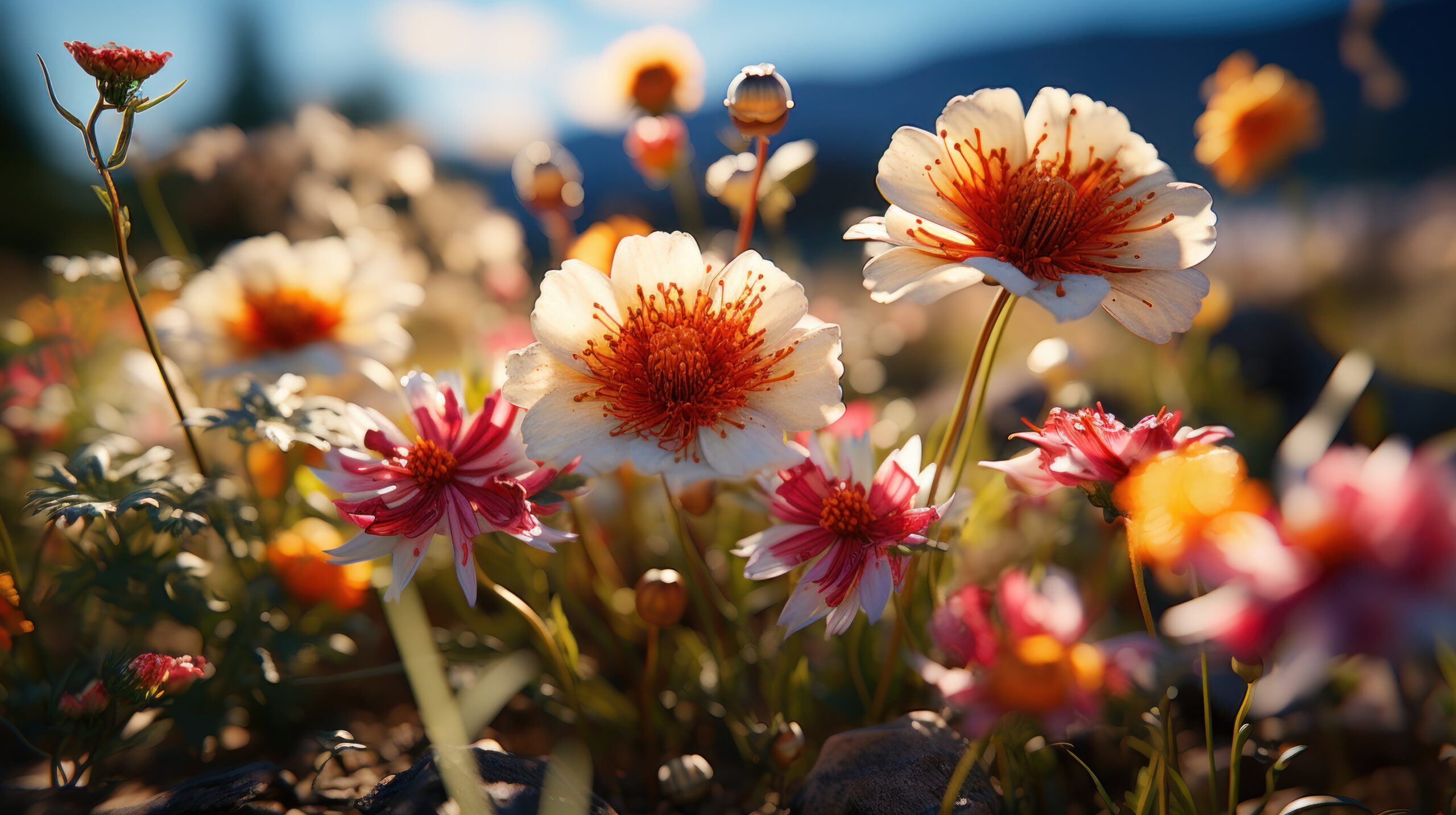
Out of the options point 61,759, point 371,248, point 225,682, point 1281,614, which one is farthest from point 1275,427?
point 61,759

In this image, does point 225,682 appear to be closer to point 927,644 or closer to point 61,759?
point 61,759

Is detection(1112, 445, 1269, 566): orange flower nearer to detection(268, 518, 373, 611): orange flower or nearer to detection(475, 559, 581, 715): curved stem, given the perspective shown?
detection(475, 559, 581, 715): curved stem

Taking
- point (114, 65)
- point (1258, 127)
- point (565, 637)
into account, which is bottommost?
point (565, 637)

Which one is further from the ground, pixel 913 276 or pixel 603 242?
pixel 603 242

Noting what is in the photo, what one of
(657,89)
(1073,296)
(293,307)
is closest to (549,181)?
(657,89)

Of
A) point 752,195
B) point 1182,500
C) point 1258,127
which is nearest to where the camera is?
point 1182,500

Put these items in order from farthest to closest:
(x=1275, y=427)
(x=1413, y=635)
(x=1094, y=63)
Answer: (x=1094, y=63)
(x=1275, y=427)
(x=1413, y=635)

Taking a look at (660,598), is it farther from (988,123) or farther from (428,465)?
(988,123)
